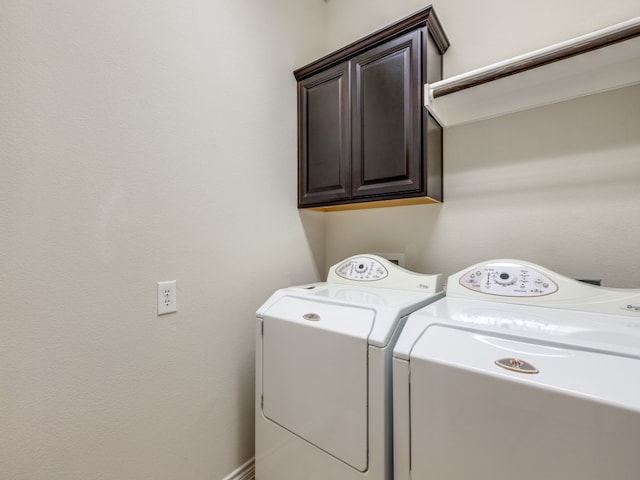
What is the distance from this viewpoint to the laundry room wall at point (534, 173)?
3.89 feet

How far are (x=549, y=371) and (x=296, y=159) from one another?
155cm

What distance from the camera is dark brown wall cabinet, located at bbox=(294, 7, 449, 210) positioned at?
1.33 meters

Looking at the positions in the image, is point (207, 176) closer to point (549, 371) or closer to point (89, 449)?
point (89, 449)

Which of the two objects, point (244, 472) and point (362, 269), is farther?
point (362, 269)

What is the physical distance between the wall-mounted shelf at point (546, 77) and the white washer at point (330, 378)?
81 centimetres

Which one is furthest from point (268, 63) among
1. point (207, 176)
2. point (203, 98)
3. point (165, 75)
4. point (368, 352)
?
point (368, 352)

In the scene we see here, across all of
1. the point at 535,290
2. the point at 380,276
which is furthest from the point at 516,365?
the point at 380,276

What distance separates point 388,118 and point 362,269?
77 cm

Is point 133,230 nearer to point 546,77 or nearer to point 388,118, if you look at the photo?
point 388,118

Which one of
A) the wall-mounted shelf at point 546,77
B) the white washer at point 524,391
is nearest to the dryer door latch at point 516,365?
the white washer at point 524,391

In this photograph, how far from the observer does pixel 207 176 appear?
1.33 metres

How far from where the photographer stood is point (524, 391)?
647mm

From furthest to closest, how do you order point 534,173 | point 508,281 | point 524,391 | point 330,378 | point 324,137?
point 324,137
point 534,173
point 508,281
point 330,378
point 524,391

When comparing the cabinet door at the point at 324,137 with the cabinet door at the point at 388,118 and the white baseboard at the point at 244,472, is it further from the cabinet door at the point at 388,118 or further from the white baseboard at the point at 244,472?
the white baseboard at the point at 244,472
